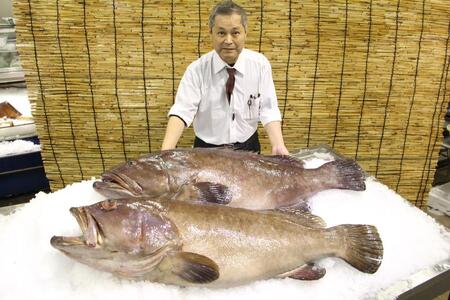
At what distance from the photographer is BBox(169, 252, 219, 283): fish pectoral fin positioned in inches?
58.2

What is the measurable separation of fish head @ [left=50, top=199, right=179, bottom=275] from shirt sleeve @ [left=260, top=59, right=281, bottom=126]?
6.11 ft

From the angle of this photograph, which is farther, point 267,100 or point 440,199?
point 440,199

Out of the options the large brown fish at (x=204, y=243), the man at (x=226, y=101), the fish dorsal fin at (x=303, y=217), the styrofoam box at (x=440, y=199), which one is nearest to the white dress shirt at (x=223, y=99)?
the man at (x=226, y=101)

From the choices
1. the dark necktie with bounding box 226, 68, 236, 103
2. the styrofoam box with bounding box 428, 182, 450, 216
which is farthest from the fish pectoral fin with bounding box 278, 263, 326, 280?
the styrofoam box with bounding box 428, 182, 450, 216

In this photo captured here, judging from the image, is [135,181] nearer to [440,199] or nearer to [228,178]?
[228,178]

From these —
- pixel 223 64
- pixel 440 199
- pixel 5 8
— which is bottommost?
pixel 440 199

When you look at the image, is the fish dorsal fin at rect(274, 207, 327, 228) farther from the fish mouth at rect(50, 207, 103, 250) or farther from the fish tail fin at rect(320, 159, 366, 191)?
the fish mouth at rect(50, 207, 103, 250)

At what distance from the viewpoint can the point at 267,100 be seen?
3283 mm

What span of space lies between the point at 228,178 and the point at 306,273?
62 centimetres

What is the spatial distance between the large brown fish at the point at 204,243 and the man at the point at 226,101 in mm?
1172

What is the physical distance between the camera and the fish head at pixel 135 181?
1880 millimetres

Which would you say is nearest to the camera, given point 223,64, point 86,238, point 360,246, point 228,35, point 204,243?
point 86,238

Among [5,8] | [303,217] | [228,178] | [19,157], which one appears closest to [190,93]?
[228,178]

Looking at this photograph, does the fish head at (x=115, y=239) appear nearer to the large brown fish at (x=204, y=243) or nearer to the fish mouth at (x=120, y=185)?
the large brown fish at (x=204, y=243)
